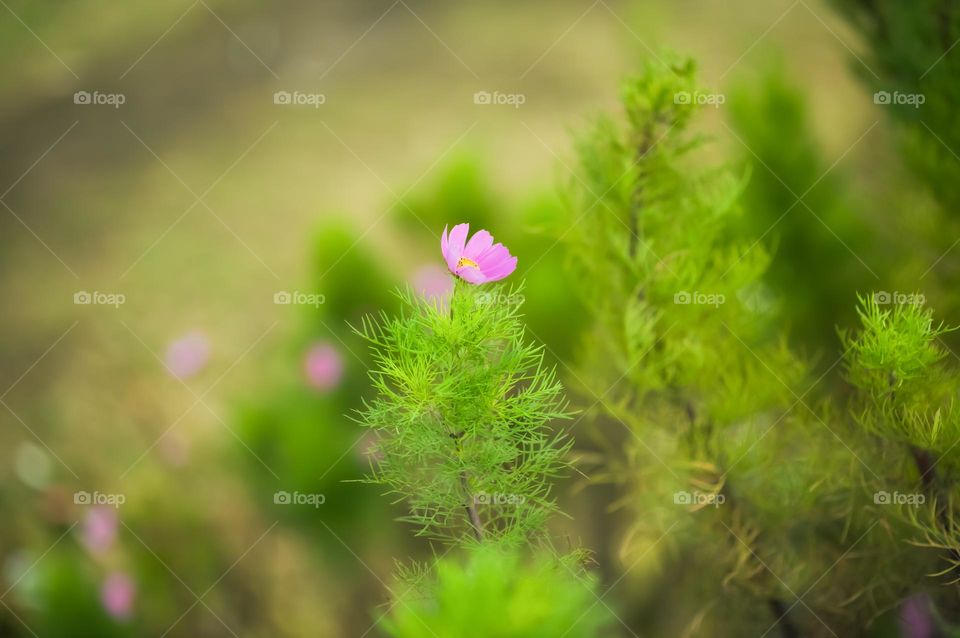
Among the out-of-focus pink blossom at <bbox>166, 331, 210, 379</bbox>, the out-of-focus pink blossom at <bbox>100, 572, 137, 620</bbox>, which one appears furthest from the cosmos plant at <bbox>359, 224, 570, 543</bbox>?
the out-of-focus pink blossom at <bbox>166, 331, 210, 379</bbox>

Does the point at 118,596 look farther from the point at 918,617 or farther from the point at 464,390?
the point at 918,617

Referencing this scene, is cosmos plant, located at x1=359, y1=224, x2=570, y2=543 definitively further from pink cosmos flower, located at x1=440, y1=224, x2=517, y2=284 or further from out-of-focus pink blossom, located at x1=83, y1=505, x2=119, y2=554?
out-of-focus pink blossom, located at x1=83, y1=505, x2=119, y2=554

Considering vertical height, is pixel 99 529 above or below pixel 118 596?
above

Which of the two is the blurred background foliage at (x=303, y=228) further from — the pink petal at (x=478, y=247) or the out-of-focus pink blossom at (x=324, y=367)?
the pink petal at (x=478, y=247)

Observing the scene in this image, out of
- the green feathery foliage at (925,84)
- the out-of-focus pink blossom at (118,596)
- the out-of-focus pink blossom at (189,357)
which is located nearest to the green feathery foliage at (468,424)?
the green feathery foliage at (925,84)

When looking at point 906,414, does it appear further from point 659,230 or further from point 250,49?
point 250,49

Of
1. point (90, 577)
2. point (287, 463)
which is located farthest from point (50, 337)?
point (287, 463)

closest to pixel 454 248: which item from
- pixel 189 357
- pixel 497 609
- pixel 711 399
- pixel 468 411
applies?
pixel 468 411
